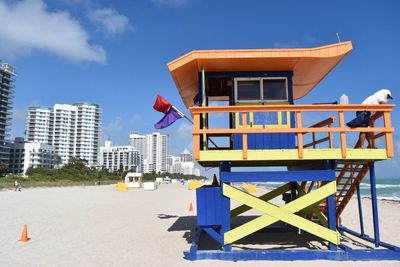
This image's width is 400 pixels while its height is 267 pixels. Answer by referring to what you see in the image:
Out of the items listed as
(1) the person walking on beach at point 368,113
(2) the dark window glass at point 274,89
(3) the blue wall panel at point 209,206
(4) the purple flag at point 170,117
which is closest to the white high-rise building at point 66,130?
(4) the purple flag at point 170,117

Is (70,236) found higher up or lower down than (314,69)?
lower down

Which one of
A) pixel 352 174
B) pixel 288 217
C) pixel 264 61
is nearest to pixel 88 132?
pixel 264 61

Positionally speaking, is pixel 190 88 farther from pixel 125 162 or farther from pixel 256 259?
pixel 125 162

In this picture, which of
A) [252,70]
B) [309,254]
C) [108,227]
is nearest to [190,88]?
[252,70]

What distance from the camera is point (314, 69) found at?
30.1ft

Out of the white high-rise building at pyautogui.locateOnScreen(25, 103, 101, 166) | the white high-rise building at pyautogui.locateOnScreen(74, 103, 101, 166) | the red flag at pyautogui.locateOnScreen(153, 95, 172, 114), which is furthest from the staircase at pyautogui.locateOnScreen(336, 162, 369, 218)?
the white high-rise building at pyautogui.locateOnScreen(74, 103, 101, 166)

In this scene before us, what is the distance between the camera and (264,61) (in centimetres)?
852

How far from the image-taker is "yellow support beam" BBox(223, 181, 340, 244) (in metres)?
7.68

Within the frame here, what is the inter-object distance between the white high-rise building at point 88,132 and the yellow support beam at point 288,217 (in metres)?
181

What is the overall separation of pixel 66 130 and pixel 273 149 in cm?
18475

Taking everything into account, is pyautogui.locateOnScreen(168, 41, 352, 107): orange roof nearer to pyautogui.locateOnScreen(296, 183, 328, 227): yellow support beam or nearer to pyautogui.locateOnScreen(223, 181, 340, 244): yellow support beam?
pyautogui.locateOnScreen(223, 181, 340, 244): yellow support beam

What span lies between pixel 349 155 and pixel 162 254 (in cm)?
495

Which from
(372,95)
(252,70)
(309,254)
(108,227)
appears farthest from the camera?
(108,227)

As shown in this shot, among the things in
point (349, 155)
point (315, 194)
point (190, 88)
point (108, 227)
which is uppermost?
point (190, 88)
